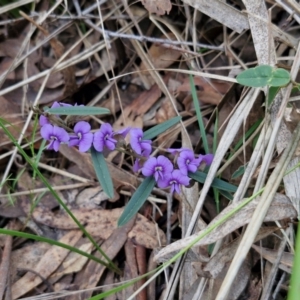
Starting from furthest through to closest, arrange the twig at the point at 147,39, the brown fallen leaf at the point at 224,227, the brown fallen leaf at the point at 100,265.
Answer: the twig at the point at 147,39
the brown fallen leaf at the point at 100,265
the brown fallen leaf at the point at 224,227

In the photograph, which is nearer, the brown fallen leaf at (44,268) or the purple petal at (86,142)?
the purple petal at (86,142)

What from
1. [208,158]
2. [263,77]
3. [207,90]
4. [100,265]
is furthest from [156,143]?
[263,77]

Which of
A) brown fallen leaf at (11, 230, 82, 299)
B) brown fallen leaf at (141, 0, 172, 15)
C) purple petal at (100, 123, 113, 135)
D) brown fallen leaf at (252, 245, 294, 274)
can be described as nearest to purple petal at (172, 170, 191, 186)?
purple petal at (100, 123, 113, 135)

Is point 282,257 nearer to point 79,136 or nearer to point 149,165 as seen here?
point 149,165

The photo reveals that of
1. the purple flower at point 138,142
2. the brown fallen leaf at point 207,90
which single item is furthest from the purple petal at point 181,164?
the brown fallen leaf at point 207,90

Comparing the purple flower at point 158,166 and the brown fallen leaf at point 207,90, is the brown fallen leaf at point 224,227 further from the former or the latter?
the brown fallen leaf at point 207,90

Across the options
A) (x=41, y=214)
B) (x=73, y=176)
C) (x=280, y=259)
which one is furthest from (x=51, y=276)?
(x=280, y=259)
